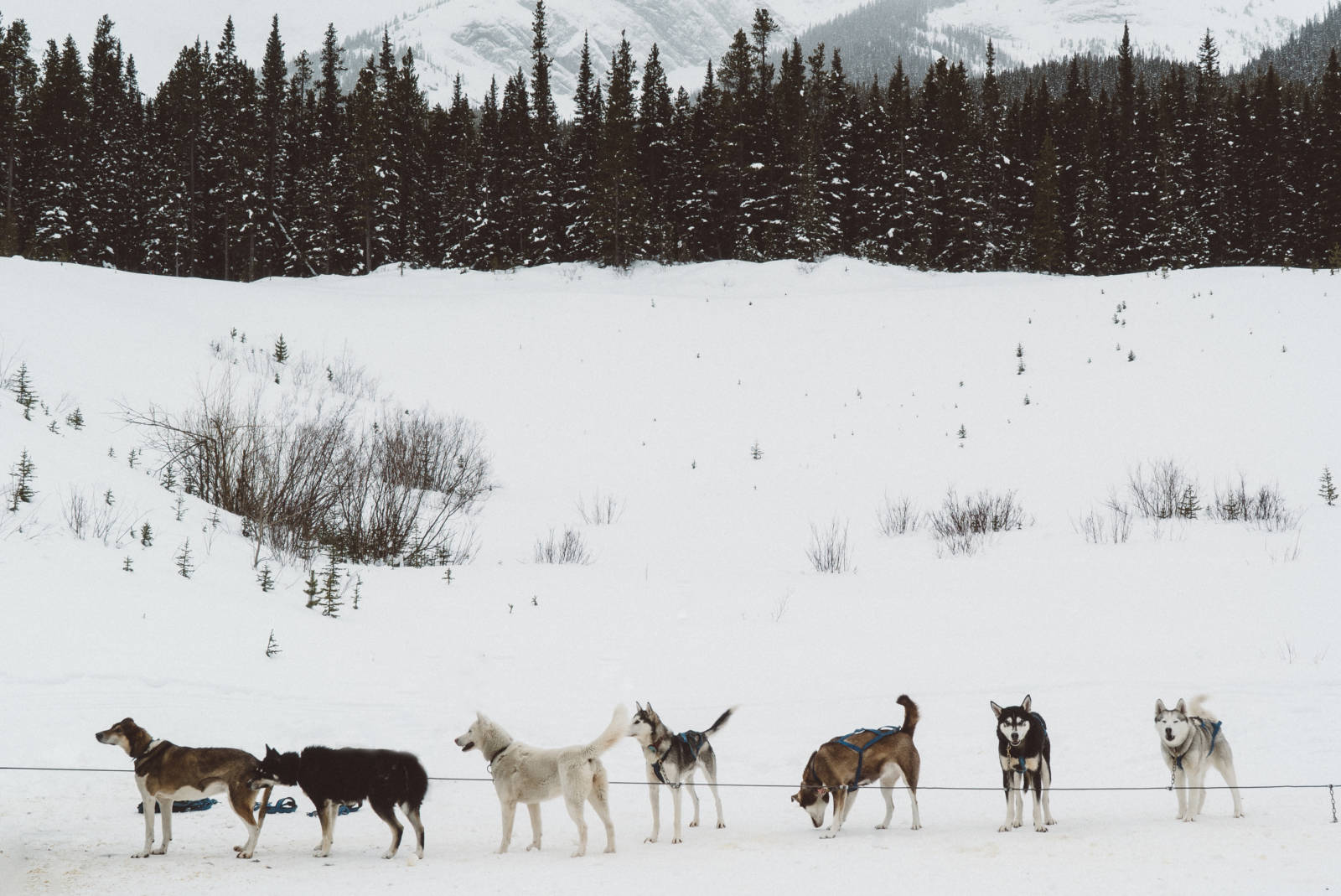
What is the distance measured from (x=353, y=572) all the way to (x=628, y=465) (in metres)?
10.4

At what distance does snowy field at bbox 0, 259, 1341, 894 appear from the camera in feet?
16.2

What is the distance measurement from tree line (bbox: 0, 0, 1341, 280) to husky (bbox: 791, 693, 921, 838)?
37472 millimetres

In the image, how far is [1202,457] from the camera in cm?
1903

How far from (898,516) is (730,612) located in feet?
22.5

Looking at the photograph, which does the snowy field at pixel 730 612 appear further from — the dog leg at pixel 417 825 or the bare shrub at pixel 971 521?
the bare shrub at pixel 971 521

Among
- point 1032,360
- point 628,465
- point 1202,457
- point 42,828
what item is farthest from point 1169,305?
point 42,828

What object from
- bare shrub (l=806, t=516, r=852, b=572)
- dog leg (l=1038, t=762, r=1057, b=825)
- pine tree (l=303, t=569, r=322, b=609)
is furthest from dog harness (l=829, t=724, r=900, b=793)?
bare shrub (l=806, t=516, r=852, b=572)

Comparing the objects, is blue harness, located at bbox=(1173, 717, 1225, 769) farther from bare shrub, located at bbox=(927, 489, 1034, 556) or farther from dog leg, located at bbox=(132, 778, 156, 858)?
bare shrub, located at bbox=(927, 489, 1034, 556)

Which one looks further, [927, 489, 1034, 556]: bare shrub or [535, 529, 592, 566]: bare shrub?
[927, 489, 1034, 556]: bare shrub

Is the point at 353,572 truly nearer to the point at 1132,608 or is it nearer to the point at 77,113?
the point at 1132,608

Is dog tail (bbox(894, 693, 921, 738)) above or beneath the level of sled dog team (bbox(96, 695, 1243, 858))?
above

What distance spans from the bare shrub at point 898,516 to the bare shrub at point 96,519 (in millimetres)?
12137

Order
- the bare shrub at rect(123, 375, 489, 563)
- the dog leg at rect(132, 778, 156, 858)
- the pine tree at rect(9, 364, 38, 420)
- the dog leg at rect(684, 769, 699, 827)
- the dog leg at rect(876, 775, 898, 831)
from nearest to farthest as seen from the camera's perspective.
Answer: the dog leg at rect(132, 778, 156, 858) → the dog leg at rect(876, 775, 898, 831) → the dog leg at rect(684, 769, 699, 827) → the pine tree at rect(9, 364, 38, 420) → the bare shrub at rect(123, 375, 489, 563)

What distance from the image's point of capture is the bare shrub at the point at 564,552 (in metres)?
14.1
